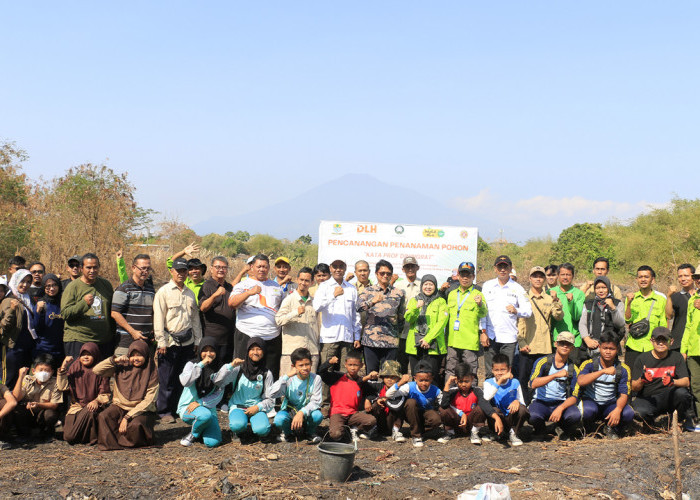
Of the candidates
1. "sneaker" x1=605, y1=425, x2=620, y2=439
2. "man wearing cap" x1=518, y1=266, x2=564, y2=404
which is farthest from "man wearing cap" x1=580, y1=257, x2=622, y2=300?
"sneaker" x1=605, y1=425, x2=620, y2=439

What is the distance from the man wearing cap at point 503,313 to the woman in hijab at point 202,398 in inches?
129

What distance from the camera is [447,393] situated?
6898 millimetres

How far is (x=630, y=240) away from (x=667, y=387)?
62.7 feet

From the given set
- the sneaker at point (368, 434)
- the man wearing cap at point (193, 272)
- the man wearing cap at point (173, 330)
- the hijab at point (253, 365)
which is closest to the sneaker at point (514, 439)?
the sneaker at point (368, 434)

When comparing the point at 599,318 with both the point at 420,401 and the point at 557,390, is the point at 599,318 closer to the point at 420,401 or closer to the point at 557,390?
the point at 557,390

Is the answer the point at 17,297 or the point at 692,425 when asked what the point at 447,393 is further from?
the point at 17,297

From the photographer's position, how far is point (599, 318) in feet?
25.3

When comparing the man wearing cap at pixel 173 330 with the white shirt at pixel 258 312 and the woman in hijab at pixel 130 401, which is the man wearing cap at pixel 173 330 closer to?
the woman in hijab at pixel 130 401

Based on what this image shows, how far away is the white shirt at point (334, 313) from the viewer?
7617 millimetres

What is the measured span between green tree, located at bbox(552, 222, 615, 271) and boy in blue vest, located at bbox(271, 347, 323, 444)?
21.8 metres

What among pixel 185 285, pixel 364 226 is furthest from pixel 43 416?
pixel 364 226

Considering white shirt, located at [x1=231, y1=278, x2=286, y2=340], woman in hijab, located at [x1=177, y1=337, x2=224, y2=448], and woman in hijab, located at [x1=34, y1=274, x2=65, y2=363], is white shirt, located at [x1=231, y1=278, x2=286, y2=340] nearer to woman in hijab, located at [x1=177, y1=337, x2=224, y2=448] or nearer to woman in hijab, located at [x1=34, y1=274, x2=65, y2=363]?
woman in hijab, located at [x1=177, y1=337, x2=224, y2=448]

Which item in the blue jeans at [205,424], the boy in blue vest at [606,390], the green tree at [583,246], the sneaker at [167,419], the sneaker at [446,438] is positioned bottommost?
the sneaker at [446,438]

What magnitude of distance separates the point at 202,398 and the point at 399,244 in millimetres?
6004
